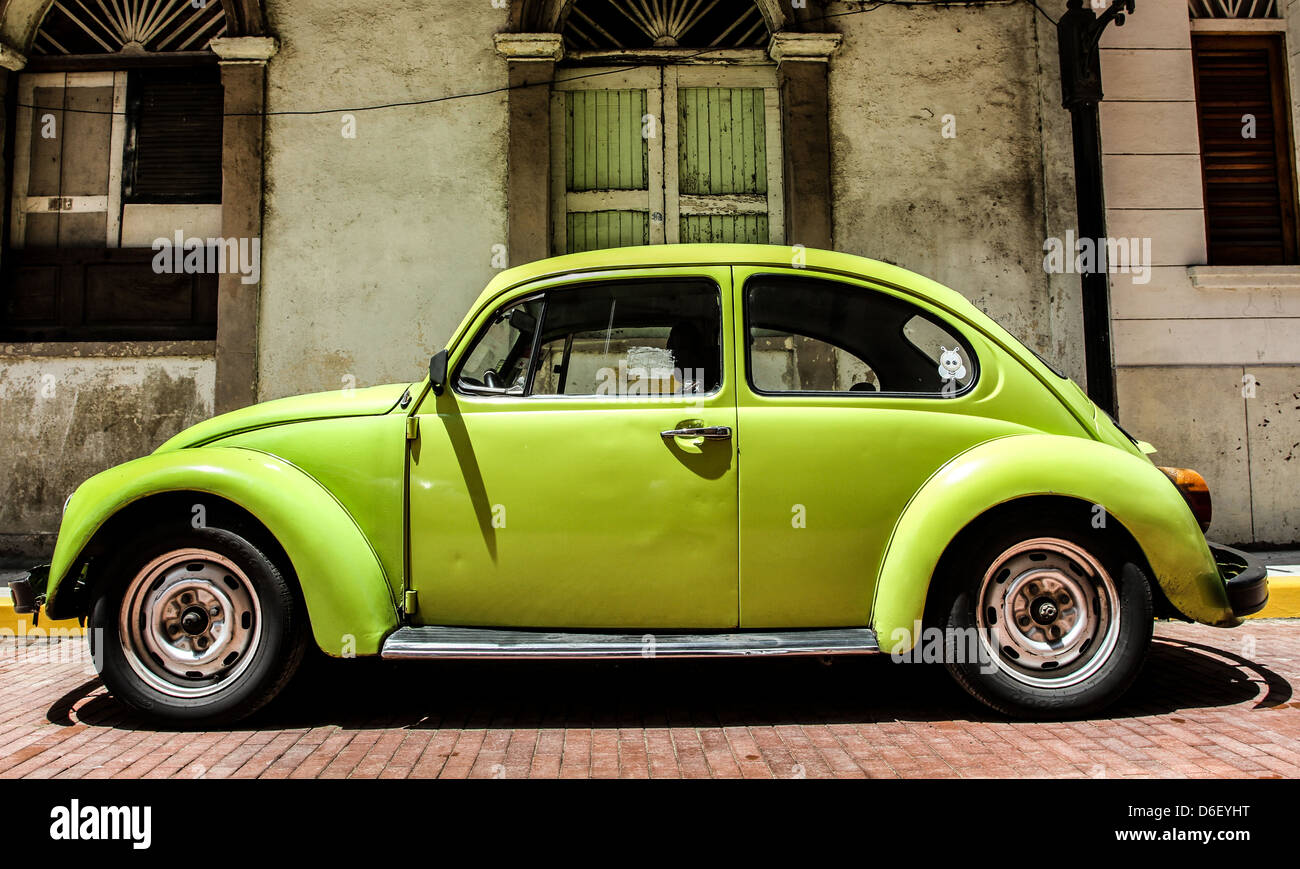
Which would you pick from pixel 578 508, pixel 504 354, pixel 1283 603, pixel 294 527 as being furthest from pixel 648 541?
pixel 1283 603

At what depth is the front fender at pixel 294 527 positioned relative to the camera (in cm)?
300

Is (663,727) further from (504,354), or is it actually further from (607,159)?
(607,159)

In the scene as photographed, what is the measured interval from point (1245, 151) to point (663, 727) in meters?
8.13

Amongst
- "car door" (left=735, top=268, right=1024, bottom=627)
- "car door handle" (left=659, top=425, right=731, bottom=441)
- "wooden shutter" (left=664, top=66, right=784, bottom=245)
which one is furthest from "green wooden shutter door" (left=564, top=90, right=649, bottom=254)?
"car door handle" (left=659, top=425, right=731, bottom=441)

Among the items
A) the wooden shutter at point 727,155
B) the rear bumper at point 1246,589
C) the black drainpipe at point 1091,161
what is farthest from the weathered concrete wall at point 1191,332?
the rear bumper at point 1246,589

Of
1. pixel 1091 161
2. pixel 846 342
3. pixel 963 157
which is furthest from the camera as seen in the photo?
pixel 963 157

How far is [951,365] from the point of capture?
3.32 meters

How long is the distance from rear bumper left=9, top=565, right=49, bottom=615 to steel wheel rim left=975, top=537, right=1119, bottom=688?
353 centimetres

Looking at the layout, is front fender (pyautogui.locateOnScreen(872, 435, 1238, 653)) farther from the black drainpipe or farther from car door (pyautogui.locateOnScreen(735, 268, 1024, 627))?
the black drainpipe

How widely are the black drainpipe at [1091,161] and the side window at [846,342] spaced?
339cm

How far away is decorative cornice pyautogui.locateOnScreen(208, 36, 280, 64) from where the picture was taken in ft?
24.3

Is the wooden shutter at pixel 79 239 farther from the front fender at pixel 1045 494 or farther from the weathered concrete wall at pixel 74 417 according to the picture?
the front fender at pixel 1045 494
